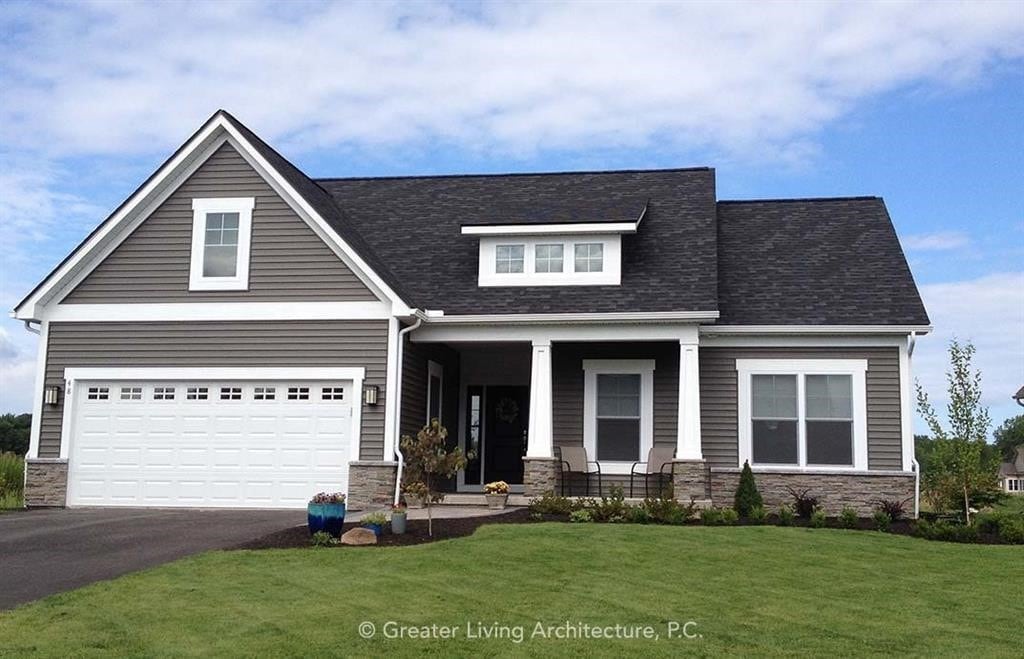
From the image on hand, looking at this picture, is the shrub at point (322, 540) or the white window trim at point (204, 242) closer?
the shrub at point (322, 540)

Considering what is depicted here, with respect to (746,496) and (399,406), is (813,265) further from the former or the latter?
(399,406)

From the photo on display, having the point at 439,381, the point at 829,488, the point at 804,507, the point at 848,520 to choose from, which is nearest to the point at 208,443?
the point at 439,381

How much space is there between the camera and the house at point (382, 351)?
1683 cm

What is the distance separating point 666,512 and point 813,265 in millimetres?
6919

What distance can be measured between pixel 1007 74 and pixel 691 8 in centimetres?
518

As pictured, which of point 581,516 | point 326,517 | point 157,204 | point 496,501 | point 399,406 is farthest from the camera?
point 157,204

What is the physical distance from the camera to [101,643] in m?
7.34

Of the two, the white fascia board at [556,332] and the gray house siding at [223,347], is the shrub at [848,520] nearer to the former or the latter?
the white fascia board at [556,332]

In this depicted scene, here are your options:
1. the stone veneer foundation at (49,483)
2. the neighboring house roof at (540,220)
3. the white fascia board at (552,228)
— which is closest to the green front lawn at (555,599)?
the neighboring house roof at (540,220)

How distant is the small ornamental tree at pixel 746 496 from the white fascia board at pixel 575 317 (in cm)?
258

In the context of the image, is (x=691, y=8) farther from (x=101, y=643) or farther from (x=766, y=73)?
(x=101, y=643)

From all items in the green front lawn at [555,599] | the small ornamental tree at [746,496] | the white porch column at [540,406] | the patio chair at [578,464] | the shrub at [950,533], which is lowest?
the green front lawn at [555,599]

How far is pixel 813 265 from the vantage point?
18969 mm

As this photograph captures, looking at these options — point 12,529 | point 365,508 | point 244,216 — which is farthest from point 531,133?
point 12,529
